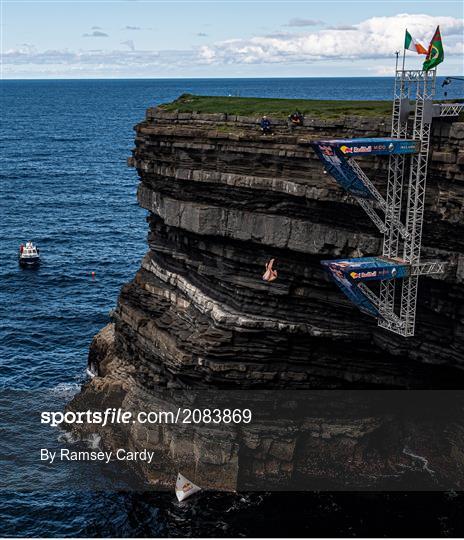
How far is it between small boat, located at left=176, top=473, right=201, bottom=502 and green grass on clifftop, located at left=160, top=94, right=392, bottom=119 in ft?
84.5

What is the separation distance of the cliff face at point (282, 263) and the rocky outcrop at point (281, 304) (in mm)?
76

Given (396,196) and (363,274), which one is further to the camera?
(396,196)

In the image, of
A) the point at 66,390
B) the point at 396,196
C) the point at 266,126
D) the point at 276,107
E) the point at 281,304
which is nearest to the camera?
the point at 396,196

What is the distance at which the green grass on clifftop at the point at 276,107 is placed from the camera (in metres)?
54.5

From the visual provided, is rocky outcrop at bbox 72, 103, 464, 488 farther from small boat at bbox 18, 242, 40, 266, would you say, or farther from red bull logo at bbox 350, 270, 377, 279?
small boat at bbox 18, 242, 40, 266

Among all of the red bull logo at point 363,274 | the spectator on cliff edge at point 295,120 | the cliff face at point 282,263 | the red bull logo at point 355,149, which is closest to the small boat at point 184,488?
the cliff face at point 282,263

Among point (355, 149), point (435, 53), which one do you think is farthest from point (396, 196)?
point (435, 53)

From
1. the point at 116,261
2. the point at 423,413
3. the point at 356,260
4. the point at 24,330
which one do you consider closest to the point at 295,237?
the point at 356,260

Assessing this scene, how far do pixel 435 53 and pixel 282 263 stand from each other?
16.0m

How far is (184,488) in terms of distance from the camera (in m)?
51.8

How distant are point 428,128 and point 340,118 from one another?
7534 mm

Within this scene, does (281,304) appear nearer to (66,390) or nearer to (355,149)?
(355,149)

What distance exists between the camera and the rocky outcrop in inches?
1893

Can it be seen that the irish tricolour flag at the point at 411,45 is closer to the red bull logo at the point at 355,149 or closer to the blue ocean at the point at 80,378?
the red bull logo at the point at 355,149
